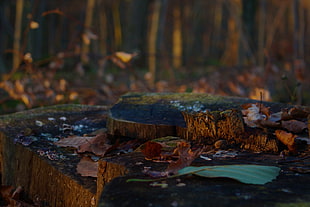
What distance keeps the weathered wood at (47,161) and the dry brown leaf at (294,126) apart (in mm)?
905

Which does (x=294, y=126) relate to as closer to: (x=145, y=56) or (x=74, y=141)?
(x=74, y=141)

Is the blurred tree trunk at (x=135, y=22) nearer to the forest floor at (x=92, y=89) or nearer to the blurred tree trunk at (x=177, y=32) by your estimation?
the blurred tree trunk at (x=177, y=32)

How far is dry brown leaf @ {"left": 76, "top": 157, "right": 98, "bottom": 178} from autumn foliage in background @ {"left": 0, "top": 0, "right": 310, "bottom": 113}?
93cm

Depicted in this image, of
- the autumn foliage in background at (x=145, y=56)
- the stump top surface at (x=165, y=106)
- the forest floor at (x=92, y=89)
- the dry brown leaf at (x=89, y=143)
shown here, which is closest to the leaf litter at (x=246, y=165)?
the autumn foliage in background at (x=145, y=56)

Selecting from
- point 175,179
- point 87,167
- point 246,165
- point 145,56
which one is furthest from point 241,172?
point 145,56

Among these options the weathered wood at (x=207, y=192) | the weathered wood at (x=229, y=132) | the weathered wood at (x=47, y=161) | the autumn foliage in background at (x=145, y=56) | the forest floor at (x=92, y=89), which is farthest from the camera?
the autumn foliage in background at (x=145, y=56)

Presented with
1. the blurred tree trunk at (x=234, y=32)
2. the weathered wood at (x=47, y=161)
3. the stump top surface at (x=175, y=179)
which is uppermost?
the blurred tree trunk at (x=234, y=32)

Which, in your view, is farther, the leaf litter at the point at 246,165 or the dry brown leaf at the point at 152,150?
the dry brown leaf at the point at 152,150

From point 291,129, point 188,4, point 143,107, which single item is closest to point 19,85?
point 143,107

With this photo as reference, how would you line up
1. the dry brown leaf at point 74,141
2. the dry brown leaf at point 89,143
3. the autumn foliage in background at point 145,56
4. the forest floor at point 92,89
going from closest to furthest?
the dry brown leaf at point 89,143
the dry brown leaf at point 74,141
the forest floor at point 92,89
the autumn foliage in background at point 145,56

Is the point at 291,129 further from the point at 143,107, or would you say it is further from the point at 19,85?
the point at 19,85

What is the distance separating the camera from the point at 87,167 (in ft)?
6.05

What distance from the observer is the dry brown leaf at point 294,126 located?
1795 mm

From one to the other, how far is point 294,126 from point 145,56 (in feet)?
52.6
